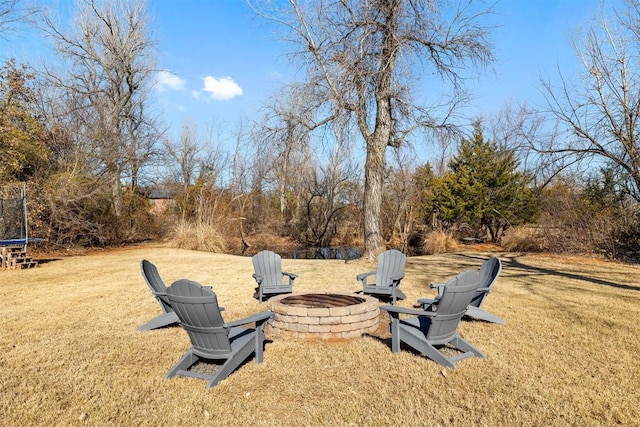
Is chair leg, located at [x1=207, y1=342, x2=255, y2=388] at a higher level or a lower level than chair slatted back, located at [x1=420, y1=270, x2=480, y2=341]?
lower

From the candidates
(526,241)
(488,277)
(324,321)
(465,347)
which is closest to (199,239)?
(526,241)

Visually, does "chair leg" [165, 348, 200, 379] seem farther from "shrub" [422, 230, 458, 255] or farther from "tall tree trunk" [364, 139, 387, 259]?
"shrub" [422, 230, 458, 255]

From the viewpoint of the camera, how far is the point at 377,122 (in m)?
10.4

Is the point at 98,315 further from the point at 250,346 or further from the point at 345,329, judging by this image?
the point at 345,329

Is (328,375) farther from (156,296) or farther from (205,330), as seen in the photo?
(156,296)

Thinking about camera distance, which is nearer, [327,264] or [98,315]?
[98,315]

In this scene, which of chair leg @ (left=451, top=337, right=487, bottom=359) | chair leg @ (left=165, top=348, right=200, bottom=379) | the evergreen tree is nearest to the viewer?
chair leg @ (left=165, top=348, right=200, bottom=379)

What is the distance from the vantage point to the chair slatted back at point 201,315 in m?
3.03

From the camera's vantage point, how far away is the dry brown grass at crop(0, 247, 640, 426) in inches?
102

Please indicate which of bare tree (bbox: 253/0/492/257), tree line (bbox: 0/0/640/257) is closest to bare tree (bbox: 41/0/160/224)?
tree line (bbox: 0/0/640/257)

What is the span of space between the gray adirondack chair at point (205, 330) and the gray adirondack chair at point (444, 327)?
1342 millimetres

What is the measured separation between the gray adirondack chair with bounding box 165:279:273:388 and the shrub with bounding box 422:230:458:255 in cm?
1334

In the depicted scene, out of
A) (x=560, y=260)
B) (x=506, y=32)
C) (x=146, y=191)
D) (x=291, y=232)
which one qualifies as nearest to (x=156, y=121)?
(x=146, y=191)

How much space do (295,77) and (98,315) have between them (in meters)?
7.16
